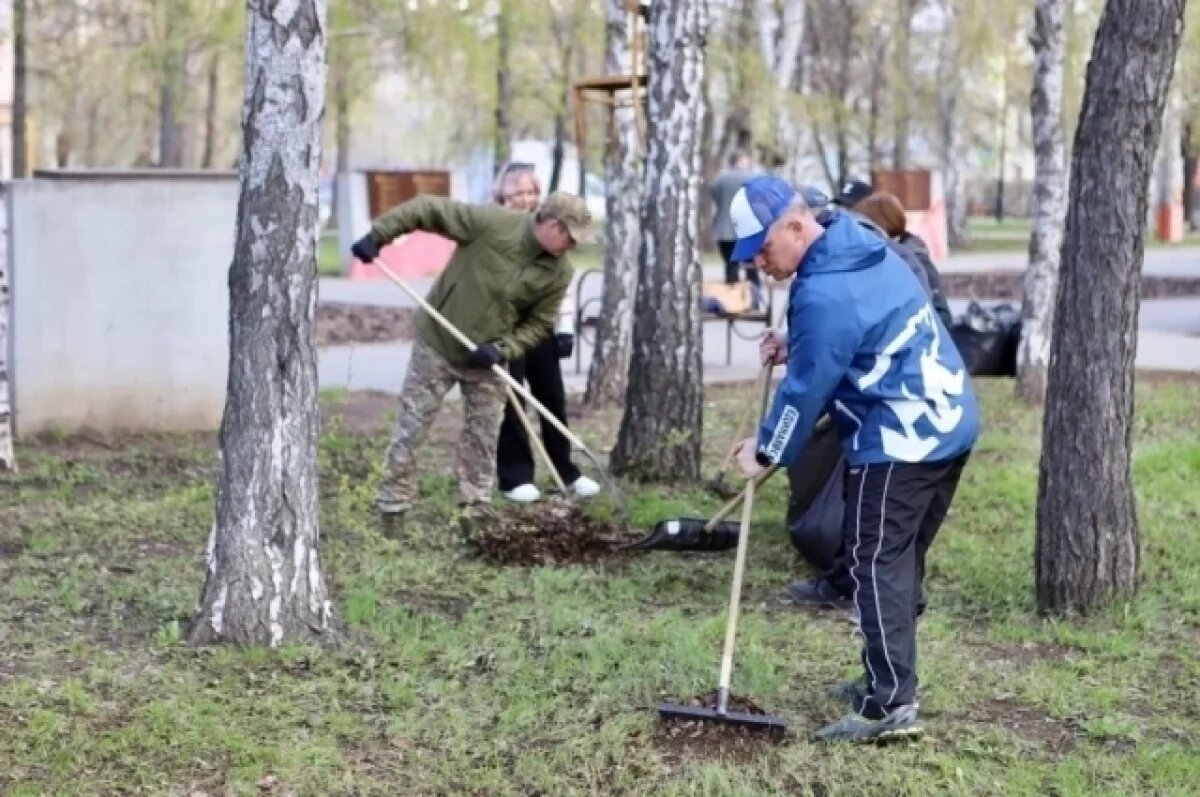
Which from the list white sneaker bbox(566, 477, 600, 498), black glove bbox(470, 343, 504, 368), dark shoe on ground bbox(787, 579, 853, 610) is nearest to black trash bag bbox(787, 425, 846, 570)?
dark shoe on ground bbox(787, 579, 853, 610)

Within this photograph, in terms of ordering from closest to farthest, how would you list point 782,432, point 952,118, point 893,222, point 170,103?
1. point 782,432
2. point 893,222
3. point 170,103
4. point 952,118

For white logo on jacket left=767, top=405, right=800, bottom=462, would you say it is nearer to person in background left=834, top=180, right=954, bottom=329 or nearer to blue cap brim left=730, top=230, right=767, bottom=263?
blue cap brim left=730, top=230, right=767, bottom=263

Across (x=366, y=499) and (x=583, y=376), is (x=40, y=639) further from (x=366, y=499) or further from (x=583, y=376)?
(x=583, y=376)

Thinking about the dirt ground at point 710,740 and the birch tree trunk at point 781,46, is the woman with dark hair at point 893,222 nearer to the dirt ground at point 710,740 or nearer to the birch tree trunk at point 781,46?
the dirt ground at point 710,740

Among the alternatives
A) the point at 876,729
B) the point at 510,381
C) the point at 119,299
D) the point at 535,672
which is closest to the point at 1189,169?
the point at 119,299

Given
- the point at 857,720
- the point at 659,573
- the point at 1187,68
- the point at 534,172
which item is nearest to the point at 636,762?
the point at 857,720

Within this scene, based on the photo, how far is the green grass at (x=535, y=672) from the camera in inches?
184

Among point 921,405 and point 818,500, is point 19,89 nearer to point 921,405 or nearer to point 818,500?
point 818,500

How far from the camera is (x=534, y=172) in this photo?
880cm

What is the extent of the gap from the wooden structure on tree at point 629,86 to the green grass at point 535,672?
3005 millimetres

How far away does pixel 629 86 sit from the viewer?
34.7 ft

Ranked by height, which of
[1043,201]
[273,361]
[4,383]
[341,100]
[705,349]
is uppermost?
[341,100]

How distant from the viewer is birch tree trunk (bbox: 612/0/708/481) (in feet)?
27.7

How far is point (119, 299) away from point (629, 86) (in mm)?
3332
